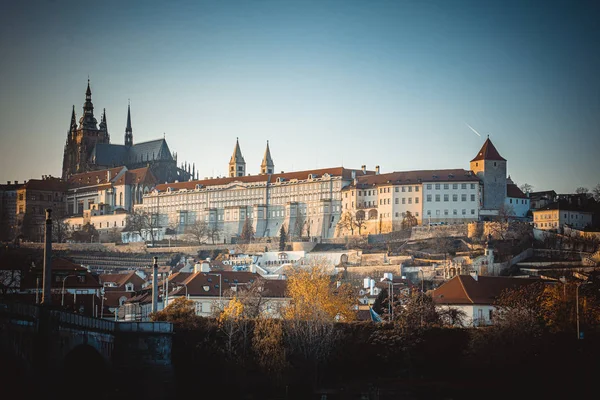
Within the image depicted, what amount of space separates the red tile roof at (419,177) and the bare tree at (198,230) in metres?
24.0

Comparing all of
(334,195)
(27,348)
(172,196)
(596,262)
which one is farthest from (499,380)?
(172,196)

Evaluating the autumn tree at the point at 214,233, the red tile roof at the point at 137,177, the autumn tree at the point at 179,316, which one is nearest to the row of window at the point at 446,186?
the autumn tree at the point at 214,233

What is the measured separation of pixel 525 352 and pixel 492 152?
8310 centimetres

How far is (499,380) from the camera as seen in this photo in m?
55.5

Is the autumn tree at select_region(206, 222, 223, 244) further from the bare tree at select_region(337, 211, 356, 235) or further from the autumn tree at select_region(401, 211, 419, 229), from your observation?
the autumn tree at select_region(401, 211, 419, 229)

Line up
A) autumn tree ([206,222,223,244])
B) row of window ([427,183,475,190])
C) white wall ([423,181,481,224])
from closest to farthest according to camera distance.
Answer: white wall ([423,181,481,224]) → row of window ([427,183,475,190]) → autumn tree ([206,222,223,244])

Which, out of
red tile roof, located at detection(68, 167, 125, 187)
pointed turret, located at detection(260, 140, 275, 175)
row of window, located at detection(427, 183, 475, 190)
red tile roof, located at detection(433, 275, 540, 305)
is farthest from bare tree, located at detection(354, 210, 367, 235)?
red tile roof, located at detection(433, 275, 540, 305)

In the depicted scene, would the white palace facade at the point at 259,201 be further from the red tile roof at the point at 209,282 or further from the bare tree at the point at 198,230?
the red tile roof at the point at 209,282

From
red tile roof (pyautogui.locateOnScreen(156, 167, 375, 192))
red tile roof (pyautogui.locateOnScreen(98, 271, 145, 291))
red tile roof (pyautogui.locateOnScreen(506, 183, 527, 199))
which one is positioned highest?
red tile roof (pyautogui.locateOnScreen(156, 167, 375, 192))

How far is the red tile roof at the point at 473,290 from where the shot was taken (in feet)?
224

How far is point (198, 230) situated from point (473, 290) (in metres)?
95.7

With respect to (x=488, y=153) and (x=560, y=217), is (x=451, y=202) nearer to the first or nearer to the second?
(x=488, y=153)

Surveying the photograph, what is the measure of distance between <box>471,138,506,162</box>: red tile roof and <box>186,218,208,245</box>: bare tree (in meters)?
40.4

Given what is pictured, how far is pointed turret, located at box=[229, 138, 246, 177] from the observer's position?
184 meters
